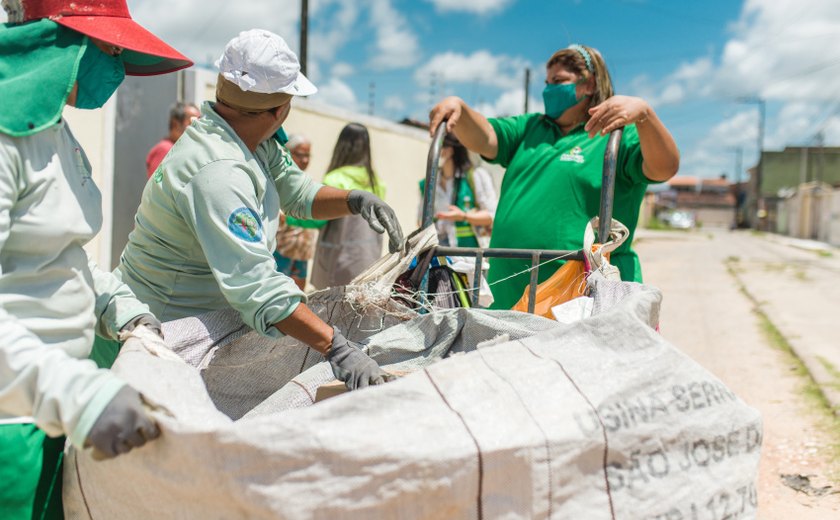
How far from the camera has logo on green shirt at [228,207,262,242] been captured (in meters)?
1.75

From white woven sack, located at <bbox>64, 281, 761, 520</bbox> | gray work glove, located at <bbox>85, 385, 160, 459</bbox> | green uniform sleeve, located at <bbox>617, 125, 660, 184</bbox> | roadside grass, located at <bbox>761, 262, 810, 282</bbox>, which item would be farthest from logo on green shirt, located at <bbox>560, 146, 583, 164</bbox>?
roadside grass, located at <bbox>761, 262, 810, 282</bbox>

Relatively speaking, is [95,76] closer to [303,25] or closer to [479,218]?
[479,218]

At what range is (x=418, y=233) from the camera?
8.18ft

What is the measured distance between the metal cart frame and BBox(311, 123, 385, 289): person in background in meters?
2.16

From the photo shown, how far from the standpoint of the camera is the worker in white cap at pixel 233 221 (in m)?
1.75

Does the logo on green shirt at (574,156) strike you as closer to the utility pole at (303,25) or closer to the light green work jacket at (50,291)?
the light green work jacket at (50,291)

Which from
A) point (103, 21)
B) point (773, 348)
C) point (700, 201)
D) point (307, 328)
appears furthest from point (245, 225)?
point (700, 201)

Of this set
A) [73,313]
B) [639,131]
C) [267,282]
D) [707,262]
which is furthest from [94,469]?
[707,262]

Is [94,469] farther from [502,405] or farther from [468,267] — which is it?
[468,267]

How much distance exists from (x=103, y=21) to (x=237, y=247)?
A: 0.55 meters

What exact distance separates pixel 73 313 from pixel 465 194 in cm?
415

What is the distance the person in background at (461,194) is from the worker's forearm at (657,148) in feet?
9.01

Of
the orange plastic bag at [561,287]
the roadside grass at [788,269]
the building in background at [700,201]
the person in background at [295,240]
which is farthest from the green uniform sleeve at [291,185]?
the building in background at [700,201]

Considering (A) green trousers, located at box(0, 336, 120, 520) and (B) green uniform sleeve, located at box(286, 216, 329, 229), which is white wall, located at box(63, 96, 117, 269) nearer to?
(B) green uniform sleeve, located at box(286, 216, 329, 229)
